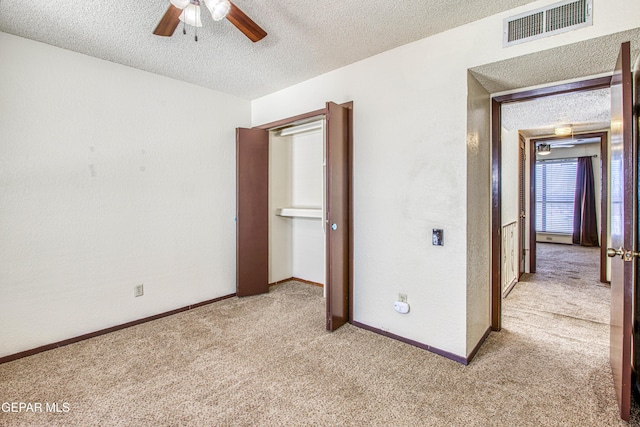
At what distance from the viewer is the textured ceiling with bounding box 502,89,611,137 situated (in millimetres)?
3245

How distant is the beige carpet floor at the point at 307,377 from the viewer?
1.77m

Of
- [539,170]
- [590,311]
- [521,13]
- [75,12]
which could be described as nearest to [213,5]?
[75,12]

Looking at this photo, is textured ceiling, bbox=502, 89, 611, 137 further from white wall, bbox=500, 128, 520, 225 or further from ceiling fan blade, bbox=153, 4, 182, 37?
ceiling fan blade, bbox=153, 4, 182, 37

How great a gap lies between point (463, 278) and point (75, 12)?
331 cm

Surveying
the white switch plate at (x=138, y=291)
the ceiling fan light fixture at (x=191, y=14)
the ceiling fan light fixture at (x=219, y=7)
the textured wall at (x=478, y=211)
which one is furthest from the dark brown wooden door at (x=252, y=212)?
the textured wall at (x=478, y=211)

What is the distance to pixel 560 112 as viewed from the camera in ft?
12.4

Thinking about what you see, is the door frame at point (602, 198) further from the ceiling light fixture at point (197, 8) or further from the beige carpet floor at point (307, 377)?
the ceiling light fixture at point (197, 8)

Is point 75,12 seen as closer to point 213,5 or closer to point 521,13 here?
point 213,5

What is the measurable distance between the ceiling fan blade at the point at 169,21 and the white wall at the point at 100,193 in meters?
1.37

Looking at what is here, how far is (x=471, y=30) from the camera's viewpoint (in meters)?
2.25

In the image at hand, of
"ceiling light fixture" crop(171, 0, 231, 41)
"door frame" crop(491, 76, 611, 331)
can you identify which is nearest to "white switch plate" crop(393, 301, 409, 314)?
"door frame" crop(491, 76, 611, 331)

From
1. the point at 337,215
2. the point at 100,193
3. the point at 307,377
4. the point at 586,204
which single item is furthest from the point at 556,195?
the point at 100,193

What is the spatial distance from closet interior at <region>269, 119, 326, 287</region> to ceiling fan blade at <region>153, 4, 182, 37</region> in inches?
90.8

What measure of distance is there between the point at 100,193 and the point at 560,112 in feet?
16.9
